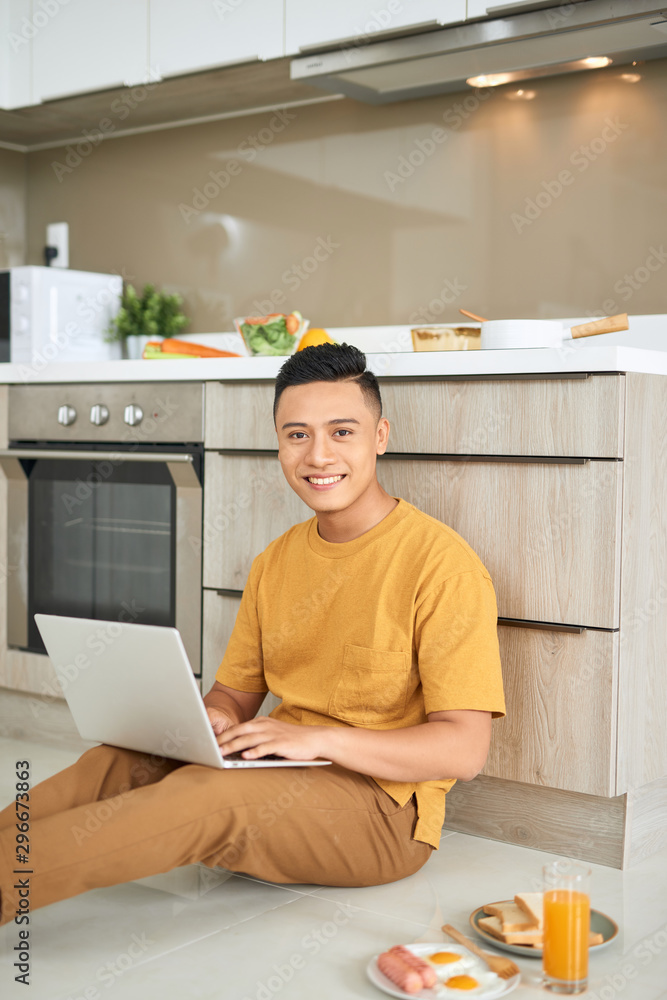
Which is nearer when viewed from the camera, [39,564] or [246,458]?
[246,458]

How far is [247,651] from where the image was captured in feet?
6.36

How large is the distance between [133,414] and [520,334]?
3.06 feet

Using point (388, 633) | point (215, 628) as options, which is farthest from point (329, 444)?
point (215, 628)

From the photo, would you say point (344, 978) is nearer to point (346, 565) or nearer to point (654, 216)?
point (346, 565)

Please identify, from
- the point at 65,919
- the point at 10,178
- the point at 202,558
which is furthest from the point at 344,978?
the point at 10,178

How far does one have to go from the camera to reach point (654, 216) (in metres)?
2.48

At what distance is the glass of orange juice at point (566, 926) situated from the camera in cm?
135

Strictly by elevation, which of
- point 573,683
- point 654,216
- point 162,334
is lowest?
point 573,683

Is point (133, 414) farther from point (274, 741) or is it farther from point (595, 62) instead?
point (595, 62)

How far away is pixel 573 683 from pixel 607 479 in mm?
349

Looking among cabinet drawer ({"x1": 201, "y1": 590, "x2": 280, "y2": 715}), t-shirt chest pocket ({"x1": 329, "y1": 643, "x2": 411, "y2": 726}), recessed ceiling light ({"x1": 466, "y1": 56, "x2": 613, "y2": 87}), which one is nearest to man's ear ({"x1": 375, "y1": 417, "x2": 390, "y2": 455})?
t-shirt chest pocket ({"x1": 329, "y1": 643, "x2": 411, "y2": 726})

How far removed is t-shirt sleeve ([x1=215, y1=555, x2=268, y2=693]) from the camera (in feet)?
6.35

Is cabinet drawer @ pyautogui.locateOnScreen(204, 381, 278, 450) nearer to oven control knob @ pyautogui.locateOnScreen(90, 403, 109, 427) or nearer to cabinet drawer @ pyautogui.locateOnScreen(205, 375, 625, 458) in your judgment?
cabinet drawer @ pyautogui.locateOnScreen(205, 375, 625, 458)

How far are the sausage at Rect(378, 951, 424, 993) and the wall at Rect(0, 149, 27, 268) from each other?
9.93ft
